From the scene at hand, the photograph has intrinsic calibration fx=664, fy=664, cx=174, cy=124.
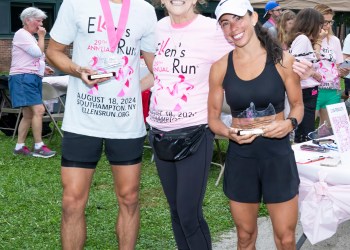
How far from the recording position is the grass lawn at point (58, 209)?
511cm

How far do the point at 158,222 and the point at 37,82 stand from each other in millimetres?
3556

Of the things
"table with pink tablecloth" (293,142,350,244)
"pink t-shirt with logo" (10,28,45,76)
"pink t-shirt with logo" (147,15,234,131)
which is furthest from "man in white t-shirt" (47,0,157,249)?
"pink t-shirt with logo" (10,28,45,76)

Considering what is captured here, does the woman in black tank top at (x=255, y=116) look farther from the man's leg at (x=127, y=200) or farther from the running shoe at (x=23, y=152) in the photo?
the running shoe at (x=23, y=152)

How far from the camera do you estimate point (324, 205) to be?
392 cm

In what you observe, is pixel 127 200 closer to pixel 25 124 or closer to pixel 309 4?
pixel 25 124

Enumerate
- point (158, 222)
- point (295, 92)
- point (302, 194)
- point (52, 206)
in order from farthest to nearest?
point (52, 206) < point (158, 222) < point (302, 194) < point (295, 92)

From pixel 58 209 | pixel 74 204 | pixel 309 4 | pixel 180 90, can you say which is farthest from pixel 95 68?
pixel 309 4

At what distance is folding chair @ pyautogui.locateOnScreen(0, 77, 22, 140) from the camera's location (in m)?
9.83

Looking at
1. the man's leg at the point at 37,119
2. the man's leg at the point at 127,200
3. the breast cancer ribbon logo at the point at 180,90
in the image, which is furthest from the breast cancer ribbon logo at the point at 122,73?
the man's leg at the point at 37,119

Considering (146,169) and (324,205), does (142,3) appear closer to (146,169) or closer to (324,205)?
(324,205)

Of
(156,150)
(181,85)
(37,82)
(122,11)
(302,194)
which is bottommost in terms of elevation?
(37,82)

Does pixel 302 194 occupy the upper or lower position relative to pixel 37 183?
upper

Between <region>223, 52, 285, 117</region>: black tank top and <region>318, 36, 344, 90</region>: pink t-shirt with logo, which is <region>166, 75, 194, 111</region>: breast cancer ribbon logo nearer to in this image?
<region>223, 52, 285, 117</region>: black tank top

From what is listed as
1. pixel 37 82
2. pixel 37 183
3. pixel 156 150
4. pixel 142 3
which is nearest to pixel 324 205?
pixel 156 150
